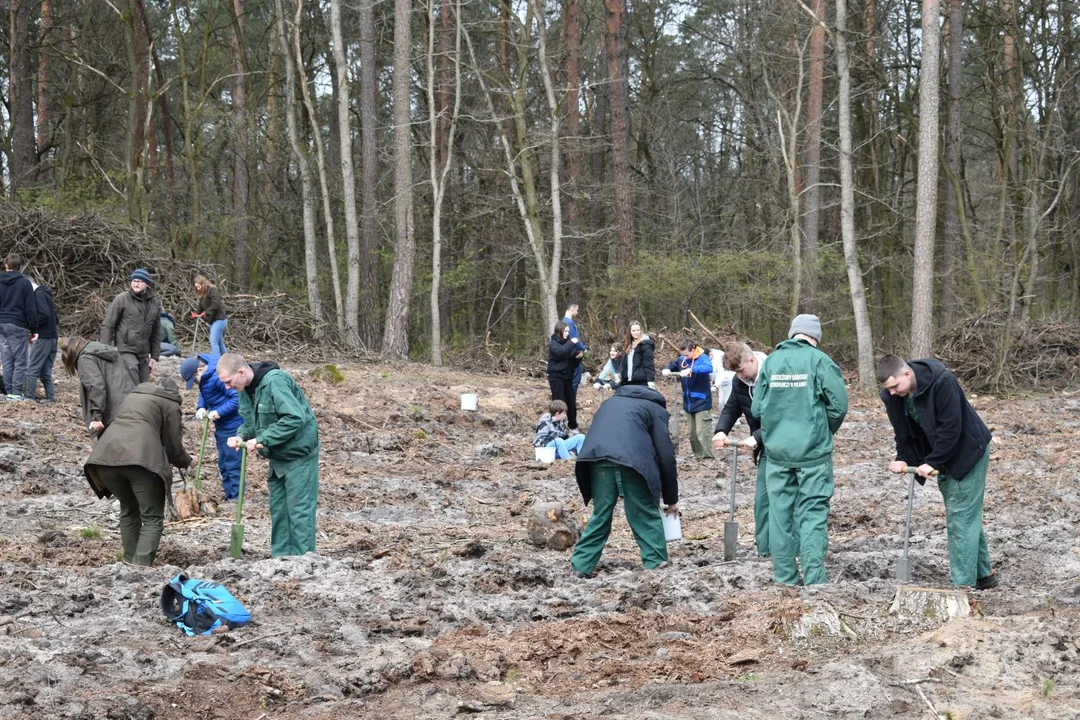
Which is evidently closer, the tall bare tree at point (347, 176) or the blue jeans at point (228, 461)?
the blue jeans at point (228, 461)

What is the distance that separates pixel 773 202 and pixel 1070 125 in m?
7.51

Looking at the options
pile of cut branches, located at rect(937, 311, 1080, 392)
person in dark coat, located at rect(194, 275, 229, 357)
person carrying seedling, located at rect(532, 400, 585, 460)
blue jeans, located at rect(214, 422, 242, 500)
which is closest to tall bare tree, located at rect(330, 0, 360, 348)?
person in dark coat, located at rect(194, 275, 229, 357)

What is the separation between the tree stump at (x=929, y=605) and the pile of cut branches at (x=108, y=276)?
16461mm

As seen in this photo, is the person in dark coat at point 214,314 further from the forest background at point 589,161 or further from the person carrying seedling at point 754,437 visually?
the person carrying seedling at point 754,437

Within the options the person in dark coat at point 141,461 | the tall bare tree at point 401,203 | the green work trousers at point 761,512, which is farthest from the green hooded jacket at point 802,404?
the tall bare tree at point 401,203

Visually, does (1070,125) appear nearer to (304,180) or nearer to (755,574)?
(304,180)

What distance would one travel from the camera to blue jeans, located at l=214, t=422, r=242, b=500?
1154 centimetres

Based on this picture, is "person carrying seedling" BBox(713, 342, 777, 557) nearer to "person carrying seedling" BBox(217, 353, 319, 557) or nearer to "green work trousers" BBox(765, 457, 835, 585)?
"green work trousers" BBox(765, 457, 835, 585)

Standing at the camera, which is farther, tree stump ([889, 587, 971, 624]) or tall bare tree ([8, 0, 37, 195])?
tall bare tree ([8, 0, 37, 195])

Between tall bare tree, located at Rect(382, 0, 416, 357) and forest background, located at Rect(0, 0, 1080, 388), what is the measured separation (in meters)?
0.05

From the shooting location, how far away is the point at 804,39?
28203 mm

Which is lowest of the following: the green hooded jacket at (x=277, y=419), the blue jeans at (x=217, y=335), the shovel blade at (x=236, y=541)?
the shovel blade at (x=236, y=541)

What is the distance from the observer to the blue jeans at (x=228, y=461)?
1154 cm

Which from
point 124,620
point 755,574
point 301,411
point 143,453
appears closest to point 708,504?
point 755,574
